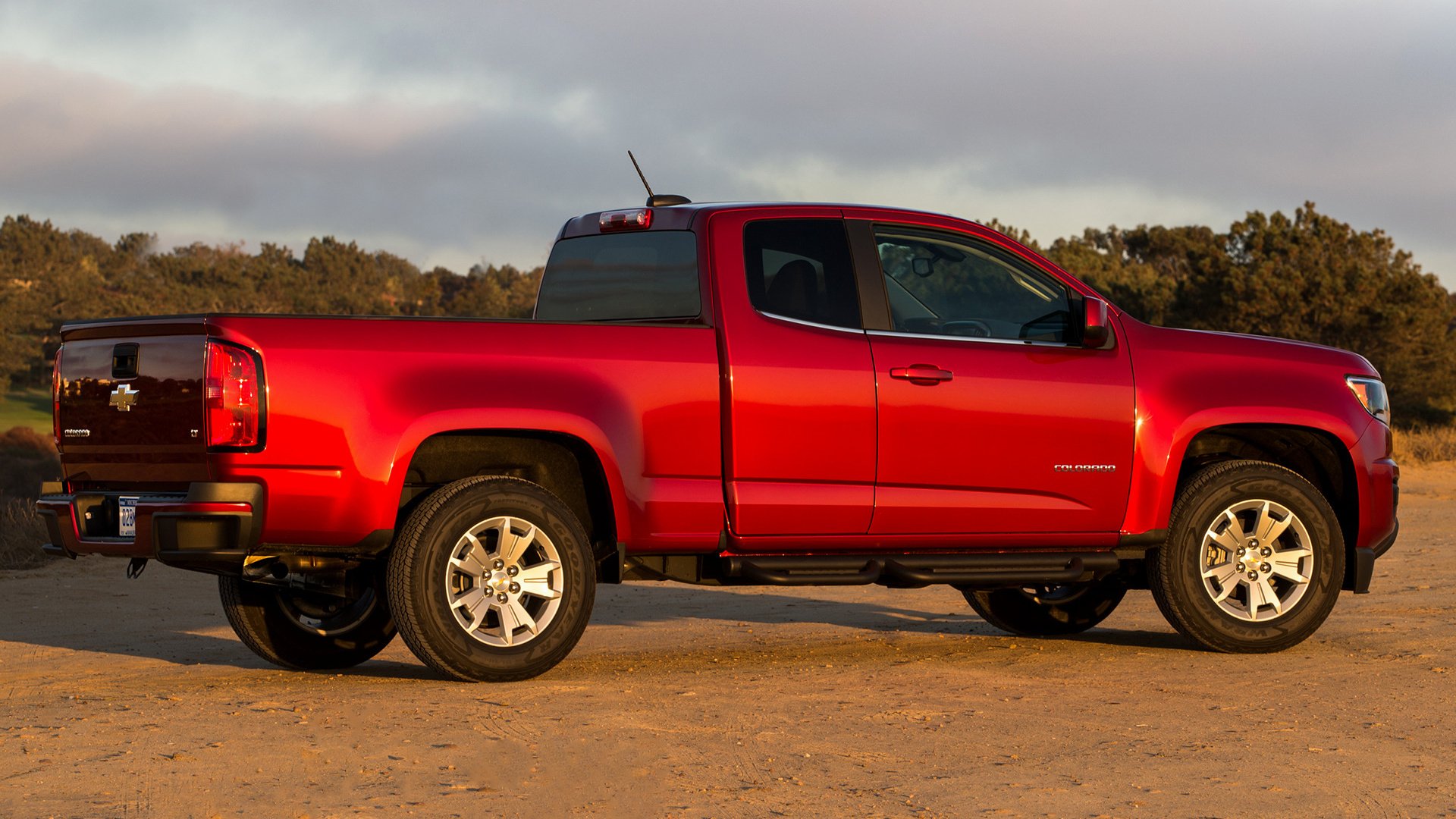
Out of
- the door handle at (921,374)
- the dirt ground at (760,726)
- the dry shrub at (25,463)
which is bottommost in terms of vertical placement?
the dry shrub at (25,463)

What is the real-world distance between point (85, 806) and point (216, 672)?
2855 millimetres

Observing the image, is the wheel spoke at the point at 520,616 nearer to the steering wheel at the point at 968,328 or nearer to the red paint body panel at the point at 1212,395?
the steering wheel at the point at 968,328

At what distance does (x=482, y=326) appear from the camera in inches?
261

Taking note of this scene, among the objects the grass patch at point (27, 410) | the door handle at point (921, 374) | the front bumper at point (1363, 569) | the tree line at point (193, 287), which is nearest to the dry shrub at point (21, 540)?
the door handle at point (921, 374)

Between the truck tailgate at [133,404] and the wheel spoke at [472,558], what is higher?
the truck tailgate at [133,404]

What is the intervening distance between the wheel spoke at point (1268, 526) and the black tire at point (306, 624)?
13.4ft

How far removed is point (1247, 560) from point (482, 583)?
369 centimetres

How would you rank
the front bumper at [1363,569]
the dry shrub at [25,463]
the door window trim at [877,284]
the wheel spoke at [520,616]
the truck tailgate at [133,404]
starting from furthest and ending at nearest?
the dry shrub at [25,463] → the front bumper at [1363,569] → the door window trim at [877,284] → the wheel spoke at [520,616] → the truck tailgate at [133,404]

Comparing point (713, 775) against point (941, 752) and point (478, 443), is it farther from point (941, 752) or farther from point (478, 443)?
point (478, 443)

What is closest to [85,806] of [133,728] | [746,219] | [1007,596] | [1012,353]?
[133,728]

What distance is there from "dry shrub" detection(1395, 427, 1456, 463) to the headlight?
53.5 feet

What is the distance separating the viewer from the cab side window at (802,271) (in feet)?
23.8

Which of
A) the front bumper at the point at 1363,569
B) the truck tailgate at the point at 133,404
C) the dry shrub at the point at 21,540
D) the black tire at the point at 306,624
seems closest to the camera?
the truck tailgate at the point at 133,404

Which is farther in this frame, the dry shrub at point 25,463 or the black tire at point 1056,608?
the dry shrub at point 25,463
